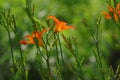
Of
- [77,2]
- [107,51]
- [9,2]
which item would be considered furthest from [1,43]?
[77,2]

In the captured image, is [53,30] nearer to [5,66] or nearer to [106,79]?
[106,79]

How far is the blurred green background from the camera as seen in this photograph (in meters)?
3.09

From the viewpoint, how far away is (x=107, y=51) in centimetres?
326

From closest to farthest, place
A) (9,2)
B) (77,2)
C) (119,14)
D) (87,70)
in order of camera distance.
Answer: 1. (119,14)
2. (87,70)
3. (9,2)
4. (77,2)

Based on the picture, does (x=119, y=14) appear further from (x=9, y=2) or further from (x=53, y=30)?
(x=9, y=2)

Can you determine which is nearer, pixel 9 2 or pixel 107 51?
pixel 107 51

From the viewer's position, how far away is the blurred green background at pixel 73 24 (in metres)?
3.09

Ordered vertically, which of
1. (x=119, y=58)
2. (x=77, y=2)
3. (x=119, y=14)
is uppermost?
(x=119, y=14)

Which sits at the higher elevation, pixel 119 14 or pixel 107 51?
pixel 119 14

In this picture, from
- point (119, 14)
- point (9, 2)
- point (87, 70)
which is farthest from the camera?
point (9, 2)

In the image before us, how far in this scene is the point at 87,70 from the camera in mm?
2908

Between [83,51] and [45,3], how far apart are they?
3.11 feet

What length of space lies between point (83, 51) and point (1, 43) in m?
0.68

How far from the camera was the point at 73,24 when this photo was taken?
3.61 meters
